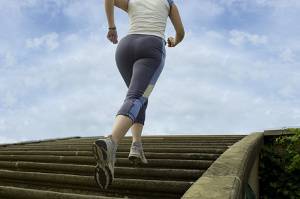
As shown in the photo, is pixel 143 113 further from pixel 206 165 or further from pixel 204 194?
pixel 204 194

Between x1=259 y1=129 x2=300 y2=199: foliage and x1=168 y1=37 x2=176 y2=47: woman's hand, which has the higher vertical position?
x1=259 y1=129 x2=300 y2=199: foliage

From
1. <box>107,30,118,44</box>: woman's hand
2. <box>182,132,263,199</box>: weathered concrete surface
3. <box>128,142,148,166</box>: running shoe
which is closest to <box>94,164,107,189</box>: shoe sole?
<box>182,132,263,199</box>: weathered concrete surface

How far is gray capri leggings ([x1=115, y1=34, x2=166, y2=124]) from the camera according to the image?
293 centimetres

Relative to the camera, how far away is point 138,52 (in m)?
3.12

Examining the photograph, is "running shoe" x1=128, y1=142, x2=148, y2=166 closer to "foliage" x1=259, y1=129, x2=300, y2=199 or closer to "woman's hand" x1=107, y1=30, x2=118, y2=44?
"woman's hand" x1=107, y1=30, x2=118, y2=44

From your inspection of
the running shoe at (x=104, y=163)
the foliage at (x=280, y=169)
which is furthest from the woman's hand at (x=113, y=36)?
the foliage at (x=280, y=169)

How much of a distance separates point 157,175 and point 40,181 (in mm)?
993

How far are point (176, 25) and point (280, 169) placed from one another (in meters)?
4.88

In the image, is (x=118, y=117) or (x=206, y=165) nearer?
(x=118, y=117)

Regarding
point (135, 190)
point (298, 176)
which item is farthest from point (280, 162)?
point (135, 190)

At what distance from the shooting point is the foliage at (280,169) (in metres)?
7.39

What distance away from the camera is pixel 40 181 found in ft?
11.5

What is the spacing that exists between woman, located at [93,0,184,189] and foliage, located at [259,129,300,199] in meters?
4.60

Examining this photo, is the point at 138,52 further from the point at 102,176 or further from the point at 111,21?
the point at 102,176
